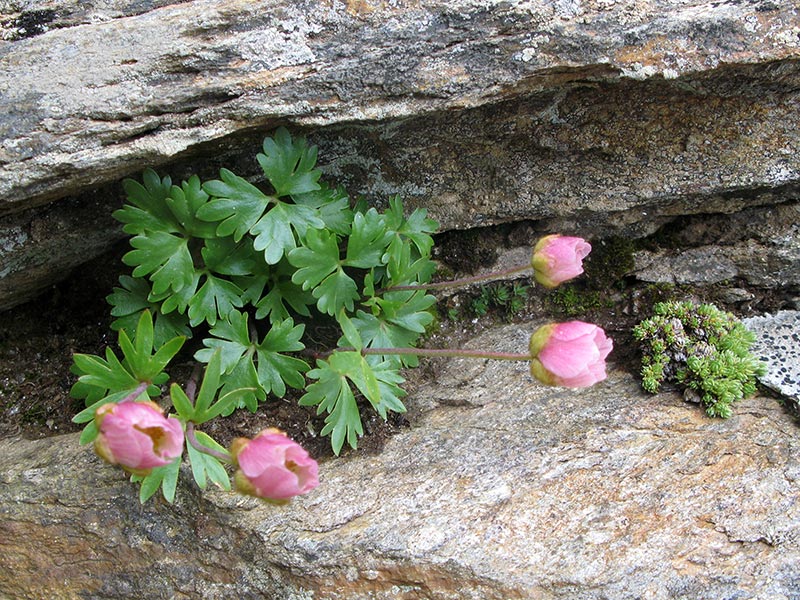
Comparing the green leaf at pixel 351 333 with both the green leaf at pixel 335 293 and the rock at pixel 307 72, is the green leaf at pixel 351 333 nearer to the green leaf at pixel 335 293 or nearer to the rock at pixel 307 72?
the green leaf at pixel 335 293

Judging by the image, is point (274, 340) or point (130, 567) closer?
point (130, 567)

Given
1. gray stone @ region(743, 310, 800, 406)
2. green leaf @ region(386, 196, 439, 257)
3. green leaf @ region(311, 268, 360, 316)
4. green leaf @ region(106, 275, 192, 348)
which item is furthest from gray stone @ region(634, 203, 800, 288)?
green leaf @ region(106, 275, 192, 348)

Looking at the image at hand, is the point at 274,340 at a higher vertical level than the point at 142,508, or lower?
higher

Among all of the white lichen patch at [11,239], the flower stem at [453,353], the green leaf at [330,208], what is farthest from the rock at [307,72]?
the flower stem at [453,353]

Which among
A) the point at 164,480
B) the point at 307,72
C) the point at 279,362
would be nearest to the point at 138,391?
the point at 164,480

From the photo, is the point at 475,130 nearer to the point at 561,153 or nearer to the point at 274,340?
the point at 561,153

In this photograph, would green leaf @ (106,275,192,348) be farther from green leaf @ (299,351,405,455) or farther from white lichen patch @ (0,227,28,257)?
green leaf @ (299,351,405,455)

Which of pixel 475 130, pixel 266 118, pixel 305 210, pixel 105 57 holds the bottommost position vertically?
pixel 305 210

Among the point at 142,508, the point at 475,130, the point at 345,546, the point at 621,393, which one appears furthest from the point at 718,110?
the point at 142,508
